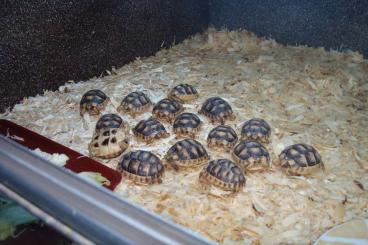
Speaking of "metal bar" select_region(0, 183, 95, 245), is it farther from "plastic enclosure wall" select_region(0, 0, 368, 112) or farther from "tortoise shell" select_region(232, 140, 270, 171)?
"plastic enclosure wall" select_region(0, 0, 368, 112)

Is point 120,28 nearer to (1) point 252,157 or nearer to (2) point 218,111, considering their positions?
(2) point 218,111

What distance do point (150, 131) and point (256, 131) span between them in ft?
2.51

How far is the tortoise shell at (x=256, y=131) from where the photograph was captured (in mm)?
2891

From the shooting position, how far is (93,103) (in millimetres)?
3195

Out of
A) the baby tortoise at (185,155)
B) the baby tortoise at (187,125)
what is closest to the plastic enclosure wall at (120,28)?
the baby tortoise at (187,125)

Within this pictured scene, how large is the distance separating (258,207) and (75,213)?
1.71 m

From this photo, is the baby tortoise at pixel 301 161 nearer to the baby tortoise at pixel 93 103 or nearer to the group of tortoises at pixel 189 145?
the group of tortoises at pixel 189 145

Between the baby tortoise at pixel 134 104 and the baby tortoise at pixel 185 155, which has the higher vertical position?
the baby tortoise at pixel 134 104

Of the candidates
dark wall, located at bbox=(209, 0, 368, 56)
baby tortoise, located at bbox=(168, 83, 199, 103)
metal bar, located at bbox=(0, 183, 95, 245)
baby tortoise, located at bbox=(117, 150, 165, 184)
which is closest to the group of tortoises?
baby tortoise, located at bbox=(117, 150, 165, 184)

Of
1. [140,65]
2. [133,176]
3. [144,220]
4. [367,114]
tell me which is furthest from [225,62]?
[144,220]

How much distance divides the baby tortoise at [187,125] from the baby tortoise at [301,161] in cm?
67

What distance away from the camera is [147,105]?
3334 millimetres

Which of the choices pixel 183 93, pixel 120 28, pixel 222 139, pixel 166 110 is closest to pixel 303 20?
pixel 183 93

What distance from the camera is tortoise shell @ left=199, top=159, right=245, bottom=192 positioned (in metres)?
2.40
